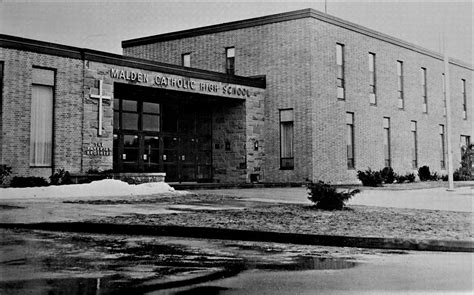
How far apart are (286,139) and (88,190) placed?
1370 centimetres

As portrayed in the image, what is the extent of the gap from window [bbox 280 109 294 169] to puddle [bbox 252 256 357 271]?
20529 millimetres

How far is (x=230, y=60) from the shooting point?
3092 centimetres

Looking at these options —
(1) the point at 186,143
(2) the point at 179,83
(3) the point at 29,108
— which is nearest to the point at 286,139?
(1) the point at 186,143

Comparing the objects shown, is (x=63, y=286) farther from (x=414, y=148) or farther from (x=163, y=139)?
(x=414, y=148)

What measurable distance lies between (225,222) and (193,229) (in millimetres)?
960

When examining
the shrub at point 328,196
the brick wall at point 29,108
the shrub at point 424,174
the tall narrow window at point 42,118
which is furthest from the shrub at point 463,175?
the tall narrow window at point 42,118

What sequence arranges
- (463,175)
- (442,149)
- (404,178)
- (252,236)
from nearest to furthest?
(252,236)
(404,178)
(463,175)
(442,149)

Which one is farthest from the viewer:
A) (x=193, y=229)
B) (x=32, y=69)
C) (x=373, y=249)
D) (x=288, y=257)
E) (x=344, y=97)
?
(x=344, y=97)

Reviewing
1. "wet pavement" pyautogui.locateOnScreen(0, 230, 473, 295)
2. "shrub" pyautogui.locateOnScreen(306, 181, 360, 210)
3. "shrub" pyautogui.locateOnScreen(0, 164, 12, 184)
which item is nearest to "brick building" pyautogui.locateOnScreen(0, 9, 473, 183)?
"shrub" pyautogui.locateOnScreen(0, 164, 12, 184)

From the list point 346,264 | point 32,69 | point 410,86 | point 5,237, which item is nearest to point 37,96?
point 32,69

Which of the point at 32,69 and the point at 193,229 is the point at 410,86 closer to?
the point at 32,69

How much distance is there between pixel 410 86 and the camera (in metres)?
35.4

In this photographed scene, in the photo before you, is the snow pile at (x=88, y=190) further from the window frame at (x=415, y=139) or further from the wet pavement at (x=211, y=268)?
the window frame at (x=415, y=139)

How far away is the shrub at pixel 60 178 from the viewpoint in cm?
1855
